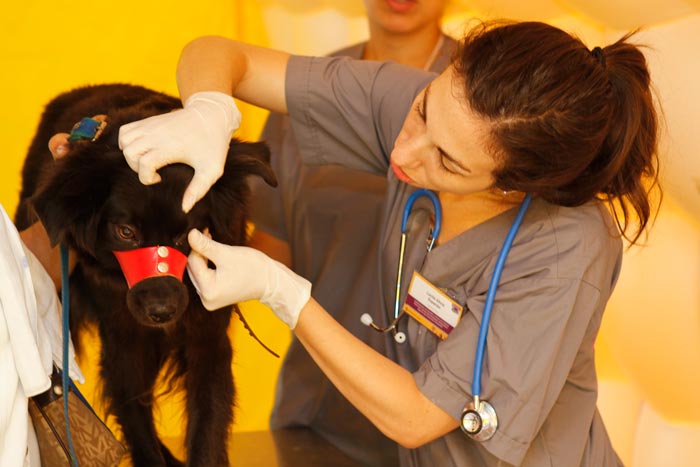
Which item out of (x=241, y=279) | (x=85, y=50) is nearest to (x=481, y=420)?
(x=241, y=279)

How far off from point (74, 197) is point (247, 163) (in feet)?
0.93

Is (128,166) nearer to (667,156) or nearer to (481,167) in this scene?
(481,167)

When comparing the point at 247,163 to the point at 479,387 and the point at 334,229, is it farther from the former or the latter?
the point at 334,229

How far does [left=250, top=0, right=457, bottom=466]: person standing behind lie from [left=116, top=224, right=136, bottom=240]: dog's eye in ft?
2.39

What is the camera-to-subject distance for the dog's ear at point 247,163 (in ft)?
4.59

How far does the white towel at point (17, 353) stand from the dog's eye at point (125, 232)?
24 centimetres

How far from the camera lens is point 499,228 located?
1466 millimetres

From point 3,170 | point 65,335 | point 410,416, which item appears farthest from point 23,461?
point 3,170

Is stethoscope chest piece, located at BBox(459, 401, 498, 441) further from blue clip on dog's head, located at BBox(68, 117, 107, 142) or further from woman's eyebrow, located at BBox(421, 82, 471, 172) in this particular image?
blue clip on dog's head, located at BBox(68, 117, 107, 142)

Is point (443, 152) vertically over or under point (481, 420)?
over

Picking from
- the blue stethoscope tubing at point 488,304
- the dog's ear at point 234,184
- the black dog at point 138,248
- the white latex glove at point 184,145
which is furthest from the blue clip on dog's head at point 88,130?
the blue stethoscope tubing at point 488,304

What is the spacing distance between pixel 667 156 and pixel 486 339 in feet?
1.96

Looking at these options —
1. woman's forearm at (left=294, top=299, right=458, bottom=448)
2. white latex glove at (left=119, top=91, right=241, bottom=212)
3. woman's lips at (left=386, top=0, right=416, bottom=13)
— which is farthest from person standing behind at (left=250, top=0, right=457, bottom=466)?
white latex glove at (left=119, top=91, right=241, bottom=212)

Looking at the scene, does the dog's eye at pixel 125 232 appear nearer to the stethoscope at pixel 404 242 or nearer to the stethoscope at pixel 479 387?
the stethoscope at pixel 404 242
